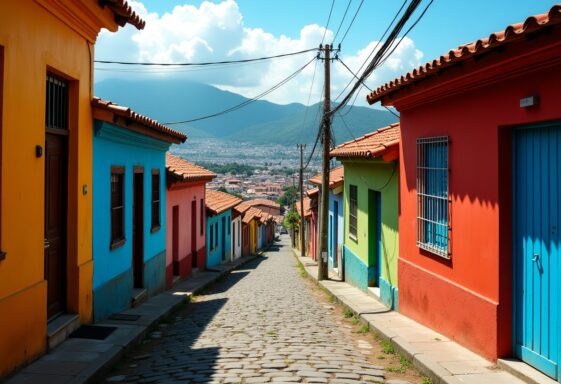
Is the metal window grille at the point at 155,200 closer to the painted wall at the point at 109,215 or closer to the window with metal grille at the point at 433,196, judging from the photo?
the painted wall at the point at 109,215

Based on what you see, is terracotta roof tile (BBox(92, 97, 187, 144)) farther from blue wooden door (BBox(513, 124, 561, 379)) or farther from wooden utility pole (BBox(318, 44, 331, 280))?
wooden utility pole (BBox(318, 44, 331, 280))

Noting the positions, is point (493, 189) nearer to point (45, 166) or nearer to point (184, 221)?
point (45, 166)

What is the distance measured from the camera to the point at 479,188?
6.27 metres

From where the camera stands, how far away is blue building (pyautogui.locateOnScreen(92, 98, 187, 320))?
816 centimetres

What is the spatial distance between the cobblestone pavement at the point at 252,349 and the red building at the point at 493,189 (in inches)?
53.5

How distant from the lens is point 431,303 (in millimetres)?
7695

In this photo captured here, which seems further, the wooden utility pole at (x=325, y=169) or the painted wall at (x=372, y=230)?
the wooden utility pole at (x=325, y=169)

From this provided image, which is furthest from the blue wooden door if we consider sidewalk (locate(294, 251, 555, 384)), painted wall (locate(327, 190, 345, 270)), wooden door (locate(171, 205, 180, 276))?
wooden door (locate(171, 205, 180, 276))

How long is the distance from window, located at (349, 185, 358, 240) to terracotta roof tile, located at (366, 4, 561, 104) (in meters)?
6.03

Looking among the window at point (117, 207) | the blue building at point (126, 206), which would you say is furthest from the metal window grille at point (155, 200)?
the window at point (117, 207)

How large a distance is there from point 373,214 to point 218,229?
13840 millimetres

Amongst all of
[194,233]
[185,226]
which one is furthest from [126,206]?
[194,233]

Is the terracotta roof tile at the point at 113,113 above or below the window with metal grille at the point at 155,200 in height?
above

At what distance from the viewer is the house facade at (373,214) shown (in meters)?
9.80
